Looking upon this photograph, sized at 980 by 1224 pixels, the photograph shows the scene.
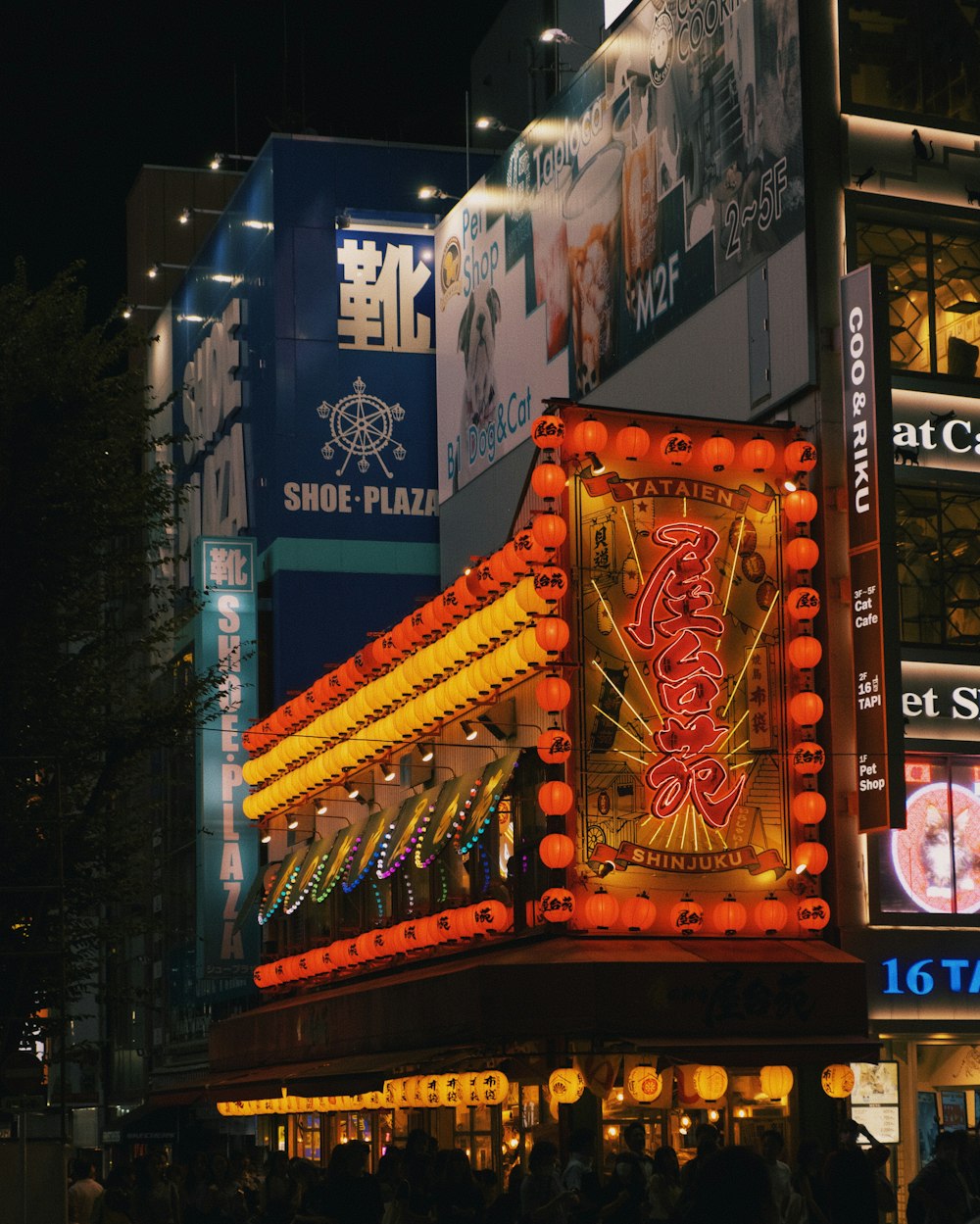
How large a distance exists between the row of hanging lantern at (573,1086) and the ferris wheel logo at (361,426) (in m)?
16.6

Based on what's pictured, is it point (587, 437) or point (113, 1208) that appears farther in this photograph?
point (587, 437)

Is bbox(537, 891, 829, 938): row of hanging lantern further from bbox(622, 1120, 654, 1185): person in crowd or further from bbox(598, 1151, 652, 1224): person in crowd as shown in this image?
bbox(598, 1151, 652, 1224): person in crowd

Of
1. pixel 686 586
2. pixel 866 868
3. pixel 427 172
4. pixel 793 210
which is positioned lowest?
pixel 866 868

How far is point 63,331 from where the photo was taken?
2223 cm

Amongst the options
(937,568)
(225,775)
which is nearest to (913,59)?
(937,568)

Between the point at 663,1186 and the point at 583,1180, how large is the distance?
2.38 ft

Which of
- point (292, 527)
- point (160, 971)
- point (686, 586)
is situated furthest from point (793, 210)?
point (160, 971)

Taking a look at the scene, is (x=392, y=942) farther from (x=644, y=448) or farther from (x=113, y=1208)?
(x=113, y=1208)

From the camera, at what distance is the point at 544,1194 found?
15.5 metres

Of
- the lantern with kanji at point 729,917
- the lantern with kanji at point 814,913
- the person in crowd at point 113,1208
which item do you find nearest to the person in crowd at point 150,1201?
the person in crowd at point 113,1208

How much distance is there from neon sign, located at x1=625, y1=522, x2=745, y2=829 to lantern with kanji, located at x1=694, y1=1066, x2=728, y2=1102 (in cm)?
300

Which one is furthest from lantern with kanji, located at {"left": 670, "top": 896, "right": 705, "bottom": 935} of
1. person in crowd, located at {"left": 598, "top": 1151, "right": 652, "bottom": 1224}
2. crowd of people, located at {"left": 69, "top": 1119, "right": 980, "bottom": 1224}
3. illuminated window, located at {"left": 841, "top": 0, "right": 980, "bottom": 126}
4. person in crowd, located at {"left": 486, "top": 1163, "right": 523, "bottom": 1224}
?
illuminated window, located at {"left": 841, "top": 0, "right": 980, "bottom": 126}

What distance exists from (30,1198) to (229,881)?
77.9 feet

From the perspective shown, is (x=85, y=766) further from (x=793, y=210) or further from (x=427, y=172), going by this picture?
(x=427, y=172)
